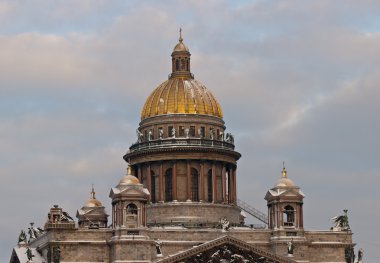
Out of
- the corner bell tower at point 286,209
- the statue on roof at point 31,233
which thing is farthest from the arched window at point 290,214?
the statue on roof at point 31,233

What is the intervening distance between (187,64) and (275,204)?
993 inches

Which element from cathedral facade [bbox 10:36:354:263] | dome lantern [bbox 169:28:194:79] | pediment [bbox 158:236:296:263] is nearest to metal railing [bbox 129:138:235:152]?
cathedral facade [bbox 10:36:354:263]

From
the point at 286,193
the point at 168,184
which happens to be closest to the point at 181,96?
the point at 168,184

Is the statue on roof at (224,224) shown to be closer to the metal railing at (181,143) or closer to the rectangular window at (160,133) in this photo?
the metal railing at (181,143)

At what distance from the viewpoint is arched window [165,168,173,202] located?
574ft

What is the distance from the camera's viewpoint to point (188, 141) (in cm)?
17600

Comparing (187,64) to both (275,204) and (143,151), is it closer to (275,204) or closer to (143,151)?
(143,151)

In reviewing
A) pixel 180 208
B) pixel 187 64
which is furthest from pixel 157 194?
pixel 187 64

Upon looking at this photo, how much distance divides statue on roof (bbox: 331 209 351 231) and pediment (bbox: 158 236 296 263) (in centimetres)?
994

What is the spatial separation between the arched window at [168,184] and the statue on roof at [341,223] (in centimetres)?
1798

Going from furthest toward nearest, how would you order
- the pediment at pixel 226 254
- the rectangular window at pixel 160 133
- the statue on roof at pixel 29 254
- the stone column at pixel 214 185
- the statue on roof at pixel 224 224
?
the rectangular window at pixel 160 133
the stone column at pixel 214 185
the statue on roof at pixel 29 254
the statue on roof at pixel 224 224
the pediment at pixel 226 254

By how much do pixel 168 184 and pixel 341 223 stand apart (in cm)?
1967

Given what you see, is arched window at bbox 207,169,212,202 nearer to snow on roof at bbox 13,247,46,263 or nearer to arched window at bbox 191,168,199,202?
arched window at bbox 191,168,199,202

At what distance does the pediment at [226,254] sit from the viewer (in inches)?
6206
